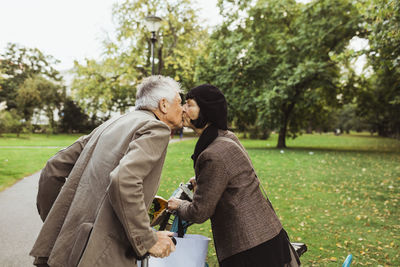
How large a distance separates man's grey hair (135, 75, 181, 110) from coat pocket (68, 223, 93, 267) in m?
0.79

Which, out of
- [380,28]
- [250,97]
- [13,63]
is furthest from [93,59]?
[380,28]

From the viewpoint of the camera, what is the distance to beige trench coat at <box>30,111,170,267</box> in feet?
5.05

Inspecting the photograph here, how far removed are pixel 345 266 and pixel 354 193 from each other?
23.0ft

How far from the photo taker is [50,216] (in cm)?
180

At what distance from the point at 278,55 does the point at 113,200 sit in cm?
2113

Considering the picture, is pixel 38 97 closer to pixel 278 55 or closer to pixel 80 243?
pixel 278 55

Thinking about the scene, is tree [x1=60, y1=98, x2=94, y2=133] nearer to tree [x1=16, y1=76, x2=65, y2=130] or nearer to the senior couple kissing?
tree [x1=16, y1=76, x2=65, y2=130]

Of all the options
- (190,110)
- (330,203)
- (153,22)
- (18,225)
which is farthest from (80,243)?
(153,22)

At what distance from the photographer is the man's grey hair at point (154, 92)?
1985 mm

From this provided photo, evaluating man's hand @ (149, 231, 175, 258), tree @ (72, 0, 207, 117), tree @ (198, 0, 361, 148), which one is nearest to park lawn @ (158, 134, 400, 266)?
man's hand @ (149, 231, 175, 258)

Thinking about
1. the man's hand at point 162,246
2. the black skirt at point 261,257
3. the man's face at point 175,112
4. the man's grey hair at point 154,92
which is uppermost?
the man's grey hair at point 154,92

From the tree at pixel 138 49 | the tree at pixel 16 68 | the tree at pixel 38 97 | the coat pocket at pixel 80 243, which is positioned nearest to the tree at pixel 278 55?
the tree at pixel 138 49

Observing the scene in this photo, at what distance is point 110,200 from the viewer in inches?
60.6

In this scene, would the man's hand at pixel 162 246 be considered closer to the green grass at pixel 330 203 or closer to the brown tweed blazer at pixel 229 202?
the brown tweed blazer at pixel 229 202
